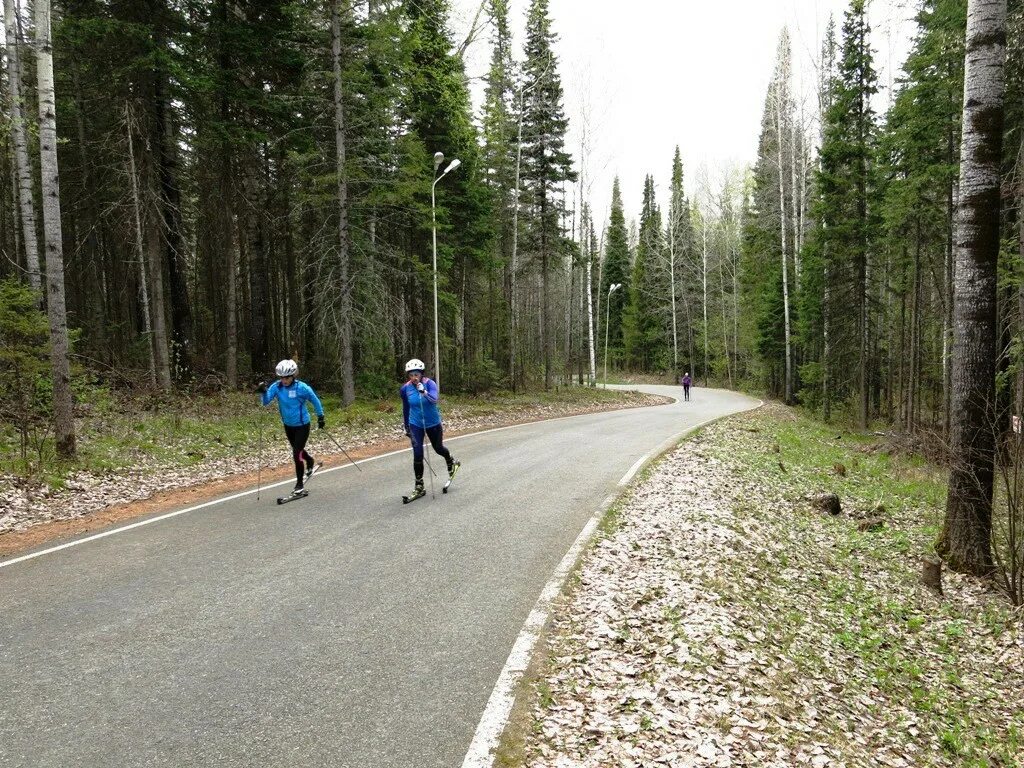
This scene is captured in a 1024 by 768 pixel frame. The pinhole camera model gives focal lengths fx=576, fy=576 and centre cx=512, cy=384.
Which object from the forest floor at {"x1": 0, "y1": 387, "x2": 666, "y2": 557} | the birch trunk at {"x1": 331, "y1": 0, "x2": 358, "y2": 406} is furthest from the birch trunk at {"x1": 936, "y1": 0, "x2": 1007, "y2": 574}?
the birch trunk at {"x1": 331, "y1": 0, "x2": 358, "y2": 406}

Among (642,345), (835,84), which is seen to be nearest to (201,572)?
(835,84)

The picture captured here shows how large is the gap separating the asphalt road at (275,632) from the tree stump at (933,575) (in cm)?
413

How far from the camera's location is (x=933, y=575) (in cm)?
697

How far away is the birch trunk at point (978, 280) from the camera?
21.6 feet

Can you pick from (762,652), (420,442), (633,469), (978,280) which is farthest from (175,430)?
(978,280)

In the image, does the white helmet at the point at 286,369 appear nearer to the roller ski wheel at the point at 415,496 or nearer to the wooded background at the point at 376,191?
the roller ski wheel at the point at 415,496

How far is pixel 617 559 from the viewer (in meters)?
6.40

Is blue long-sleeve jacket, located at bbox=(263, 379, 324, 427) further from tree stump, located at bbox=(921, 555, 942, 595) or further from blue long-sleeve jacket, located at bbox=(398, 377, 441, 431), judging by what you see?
tree stump, located at bbox=(921, 555, 942, 595)

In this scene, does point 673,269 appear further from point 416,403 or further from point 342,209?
point 416,403

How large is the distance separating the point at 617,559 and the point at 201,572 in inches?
171

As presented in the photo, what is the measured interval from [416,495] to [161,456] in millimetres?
6581

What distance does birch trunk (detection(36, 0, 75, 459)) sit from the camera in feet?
31.9

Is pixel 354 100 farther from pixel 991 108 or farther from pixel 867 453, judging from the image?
pixel 867 453

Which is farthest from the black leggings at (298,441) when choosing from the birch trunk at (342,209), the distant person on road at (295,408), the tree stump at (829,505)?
the birch trunk at (342,209)
